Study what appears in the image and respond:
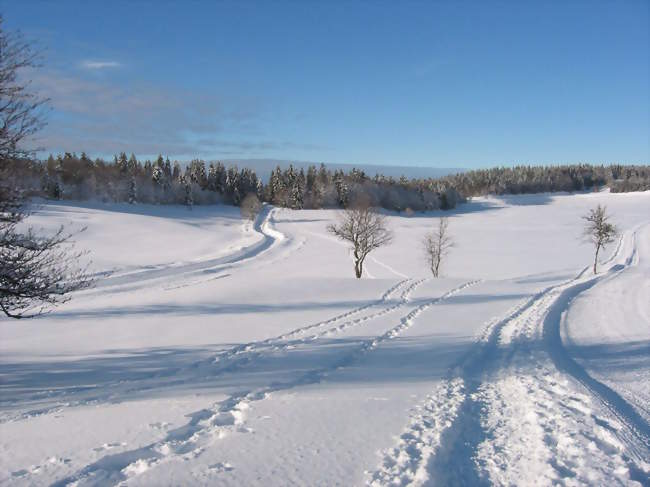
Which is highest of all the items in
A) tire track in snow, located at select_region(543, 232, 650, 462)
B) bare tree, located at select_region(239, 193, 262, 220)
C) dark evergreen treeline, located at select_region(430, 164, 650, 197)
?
dark evergreen treeline, located at select_region(430, 164, 650, 197)

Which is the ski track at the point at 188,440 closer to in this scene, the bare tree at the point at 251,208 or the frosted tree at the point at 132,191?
the bare tree at the point at 251,208

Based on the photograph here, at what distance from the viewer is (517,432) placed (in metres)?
5.82

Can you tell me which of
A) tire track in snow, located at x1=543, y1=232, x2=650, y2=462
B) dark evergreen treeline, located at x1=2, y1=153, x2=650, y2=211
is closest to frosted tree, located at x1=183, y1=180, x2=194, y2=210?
dark evergreen treeline, located at x1=2, y1=153, x2=650, y2=211

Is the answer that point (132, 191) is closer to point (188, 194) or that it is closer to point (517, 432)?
point (188, 194)

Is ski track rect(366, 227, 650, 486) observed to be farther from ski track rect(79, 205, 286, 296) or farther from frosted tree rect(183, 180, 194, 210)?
frosted tree rect(183, 180, 194, 210)

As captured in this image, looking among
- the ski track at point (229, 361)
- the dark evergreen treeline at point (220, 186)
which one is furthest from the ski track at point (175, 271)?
the dark evergreen treeline at point (220, 186)

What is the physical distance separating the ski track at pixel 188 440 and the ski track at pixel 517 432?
2.27 m

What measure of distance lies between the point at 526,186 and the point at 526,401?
182 m

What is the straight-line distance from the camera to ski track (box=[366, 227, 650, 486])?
4.71 metres

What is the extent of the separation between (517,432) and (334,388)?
10.6ft

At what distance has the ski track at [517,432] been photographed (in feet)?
15.5

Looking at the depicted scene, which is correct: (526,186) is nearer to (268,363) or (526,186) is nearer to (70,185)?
(70,185)

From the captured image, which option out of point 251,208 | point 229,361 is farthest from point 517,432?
point 251,208

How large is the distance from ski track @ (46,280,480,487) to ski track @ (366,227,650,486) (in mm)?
2269
